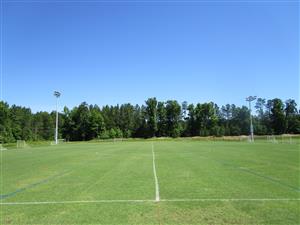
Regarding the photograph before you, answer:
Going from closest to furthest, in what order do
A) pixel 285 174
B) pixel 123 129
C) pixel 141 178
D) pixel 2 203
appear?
1. pixel 2 203
2. pixel 141 178
3. pixel 285 174
4. pixel 123 129

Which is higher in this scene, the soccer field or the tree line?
the tree line

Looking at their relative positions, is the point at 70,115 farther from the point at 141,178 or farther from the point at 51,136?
the point at 141,178

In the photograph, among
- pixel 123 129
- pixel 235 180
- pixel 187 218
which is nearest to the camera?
pixel 187 218

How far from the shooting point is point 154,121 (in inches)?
5074

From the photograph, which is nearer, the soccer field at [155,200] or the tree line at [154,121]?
the soccer field at [155,200]

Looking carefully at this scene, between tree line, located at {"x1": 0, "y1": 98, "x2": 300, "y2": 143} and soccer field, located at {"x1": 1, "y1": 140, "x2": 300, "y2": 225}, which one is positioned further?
tree line, located at {"x1": 0, "y1": 98, "x2": 300, "y2": 143}

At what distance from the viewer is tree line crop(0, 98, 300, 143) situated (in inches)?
4980

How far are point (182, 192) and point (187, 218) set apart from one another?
2959mm

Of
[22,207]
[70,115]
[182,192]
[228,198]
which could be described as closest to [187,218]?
[228,198]

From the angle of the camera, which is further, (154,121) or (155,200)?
(154,121)

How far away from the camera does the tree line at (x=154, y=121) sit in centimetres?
12650

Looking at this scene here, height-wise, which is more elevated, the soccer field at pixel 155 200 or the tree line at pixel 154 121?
the tree line at pixel 154 121

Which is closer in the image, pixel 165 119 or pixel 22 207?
pixel 22 207

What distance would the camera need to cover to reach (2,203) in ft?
29.6
